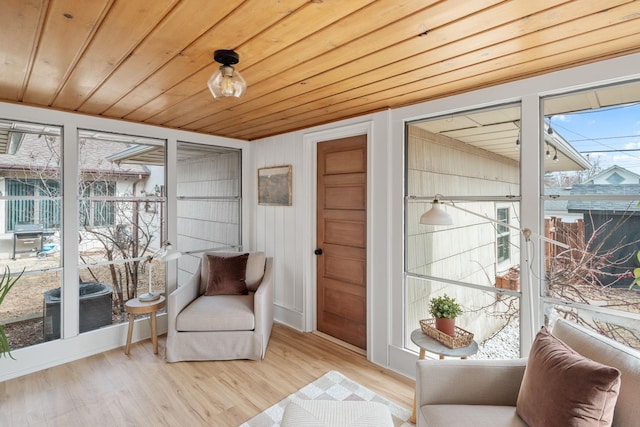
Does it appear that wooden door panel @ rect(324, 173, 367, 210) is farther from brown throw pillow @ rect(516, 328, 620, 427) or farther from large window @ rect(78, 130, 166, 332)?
brown throw pillow @ rect(516, 328, 620, 427)

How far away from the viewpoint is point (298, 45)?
157cm

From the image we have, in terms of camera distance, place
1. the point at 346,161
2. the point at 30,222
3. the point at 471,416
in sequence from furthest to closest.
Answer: the point at 346,161 → the point at 30,222 → the point at 471,416

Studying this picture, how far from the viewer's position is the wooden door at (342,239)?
9.98 ft

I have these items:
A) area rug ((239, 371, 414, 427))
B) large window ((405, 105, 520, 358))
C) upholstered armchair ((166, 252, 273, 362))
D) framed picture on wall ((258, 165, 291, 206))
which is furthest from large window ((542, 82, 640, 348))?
framed picture on wall ((258, 165, 291, 206))

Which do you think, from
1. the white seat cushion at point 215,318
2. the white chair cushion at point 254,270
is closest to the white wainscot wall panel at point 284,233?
the white chair cushion at point 254,270

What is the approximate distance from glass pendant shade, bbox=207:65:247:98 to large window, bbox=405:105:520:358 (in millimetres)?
1482

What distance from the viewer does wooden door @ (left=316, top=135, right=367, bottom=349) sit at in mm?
3041

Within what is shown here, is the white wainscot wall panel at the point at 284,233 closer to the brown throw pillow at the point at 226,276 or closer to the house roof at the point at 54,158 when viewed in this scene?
the brown throw pillow at the point at 226,276

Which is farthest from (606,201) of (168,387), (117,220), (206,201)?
(117,220)

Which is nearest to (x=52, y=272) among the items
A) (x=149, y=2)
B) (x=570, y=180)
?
(x=149, y=2)

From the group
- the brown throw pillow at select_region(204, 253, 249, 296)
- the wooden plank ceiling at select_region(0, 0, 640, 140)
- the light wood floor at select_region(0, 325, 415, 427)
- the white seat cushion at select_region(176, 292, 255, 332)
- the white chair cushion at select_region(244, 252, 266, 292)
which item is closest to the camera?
the wooden plank ceiling at select_region(0, 0, 640, 140)

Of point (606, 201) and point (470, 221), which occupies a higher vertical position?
point (606, 201)

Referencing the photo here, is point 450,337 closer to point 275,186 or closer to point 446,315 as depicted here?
point 446,315

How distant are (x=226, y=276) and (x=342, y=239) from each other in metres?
1.21
